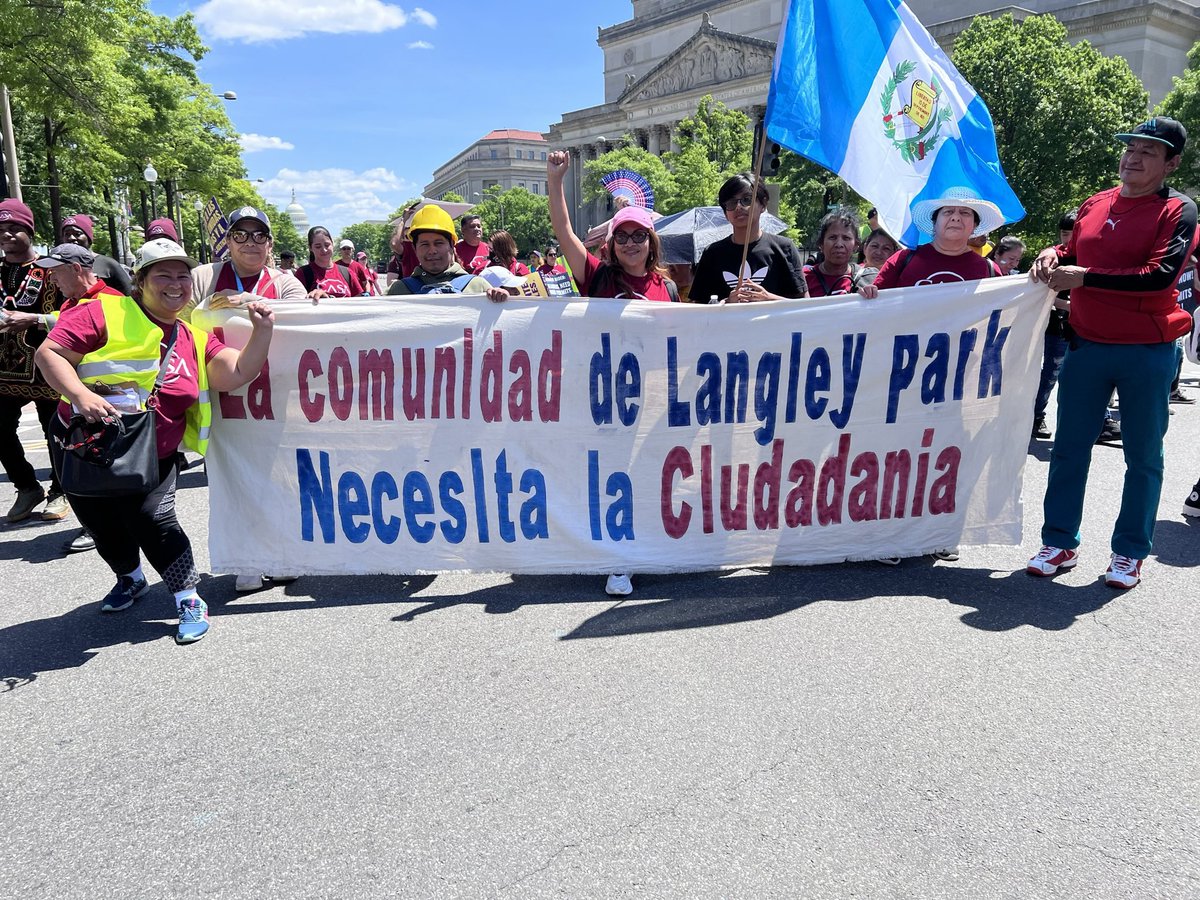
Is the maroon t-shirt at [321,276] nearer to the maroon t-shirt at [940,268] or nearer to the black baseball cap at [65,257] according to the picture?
the black baseball cap at [65,257]

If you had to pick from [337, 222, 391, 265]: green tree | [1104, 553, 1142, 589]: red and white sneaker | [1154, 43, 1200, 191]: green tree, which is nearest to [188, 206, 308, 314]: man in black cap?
[1104, 553, 1142, 589]: red and white sneaker

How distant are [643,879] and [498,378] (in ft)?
8.08

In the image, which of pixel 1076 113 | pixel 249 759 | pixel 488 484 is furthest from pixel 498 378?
pixel 1076 113

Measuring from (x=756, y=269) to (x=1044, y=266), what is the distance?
4.63 ft

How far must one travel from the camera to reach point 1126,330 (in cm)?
387

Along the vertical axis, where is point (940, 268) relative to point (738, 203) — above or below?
below

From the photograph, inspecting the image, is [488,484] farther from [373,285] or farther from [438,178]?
[438,178]

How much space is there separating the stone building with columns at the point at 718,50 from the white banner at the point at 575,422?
5069cm

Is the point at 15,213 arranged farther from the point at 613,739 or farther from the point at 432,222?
the point at 613,739

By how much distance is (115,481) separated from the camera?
3.35m

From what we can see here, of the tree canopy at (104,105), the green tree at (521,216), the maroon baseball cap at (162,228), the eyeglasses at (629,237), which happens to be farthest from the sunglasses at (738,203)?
the green tree at (521,216)

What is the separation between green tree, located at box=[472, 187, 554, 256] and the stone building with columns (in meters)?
5.50

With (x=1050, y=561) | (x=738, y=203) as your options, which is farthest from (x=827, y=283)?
(x=1050, y=561)

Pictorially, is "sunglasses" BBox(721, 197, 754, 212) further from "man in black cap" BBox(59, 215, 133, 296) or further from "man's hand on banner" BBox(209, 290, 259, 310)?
"man in black cap" BBox(59, 215, 133, 296)
